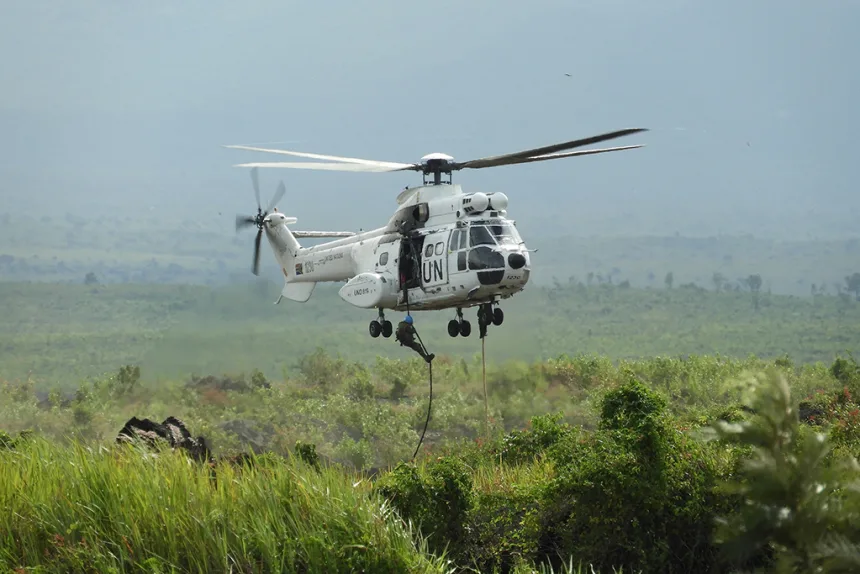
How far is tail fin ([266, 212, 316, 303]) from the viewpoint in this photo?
29.1 meters

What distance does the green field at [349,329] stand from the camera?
159ft

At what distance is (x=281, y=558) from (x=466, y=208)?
11.6 metres

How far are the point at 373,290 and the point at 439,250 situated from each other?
2.02 metres

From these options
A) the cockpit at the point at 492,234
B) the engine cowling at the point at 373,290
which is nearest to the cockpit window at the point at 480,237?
the cockpit at the point at 492,234

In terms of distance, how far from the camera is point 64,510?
13391 millimetres

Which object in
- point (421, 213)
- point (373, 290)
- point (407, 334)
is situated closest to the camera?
point (407, 334)

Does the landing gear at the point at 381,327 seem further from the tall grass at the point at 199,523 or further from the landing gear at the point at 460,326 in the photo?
the tall grass at the point at 199,523

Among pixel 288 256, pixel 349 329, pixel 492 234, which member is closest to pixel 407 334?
pixel 492 234

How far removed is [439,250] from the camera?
22.9m

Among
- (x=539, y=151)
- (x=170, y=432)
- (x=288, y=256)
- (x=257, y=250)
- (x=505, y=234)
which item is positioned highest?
(x=539, y=151)

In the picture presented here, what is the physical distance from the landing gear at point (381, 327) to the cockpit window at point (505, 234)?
12.7 ft

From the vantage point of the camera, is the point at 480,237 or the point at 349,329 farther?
the point at 349,329

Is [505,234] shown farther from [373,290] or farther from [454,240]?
[373,290]

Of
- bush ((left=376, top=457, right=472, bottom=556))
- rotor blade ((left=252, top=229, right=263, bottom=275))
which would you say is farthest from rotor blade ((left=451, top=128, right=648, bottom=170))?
rotor blade ((left=252, top=229, right=263, bottom=275))
